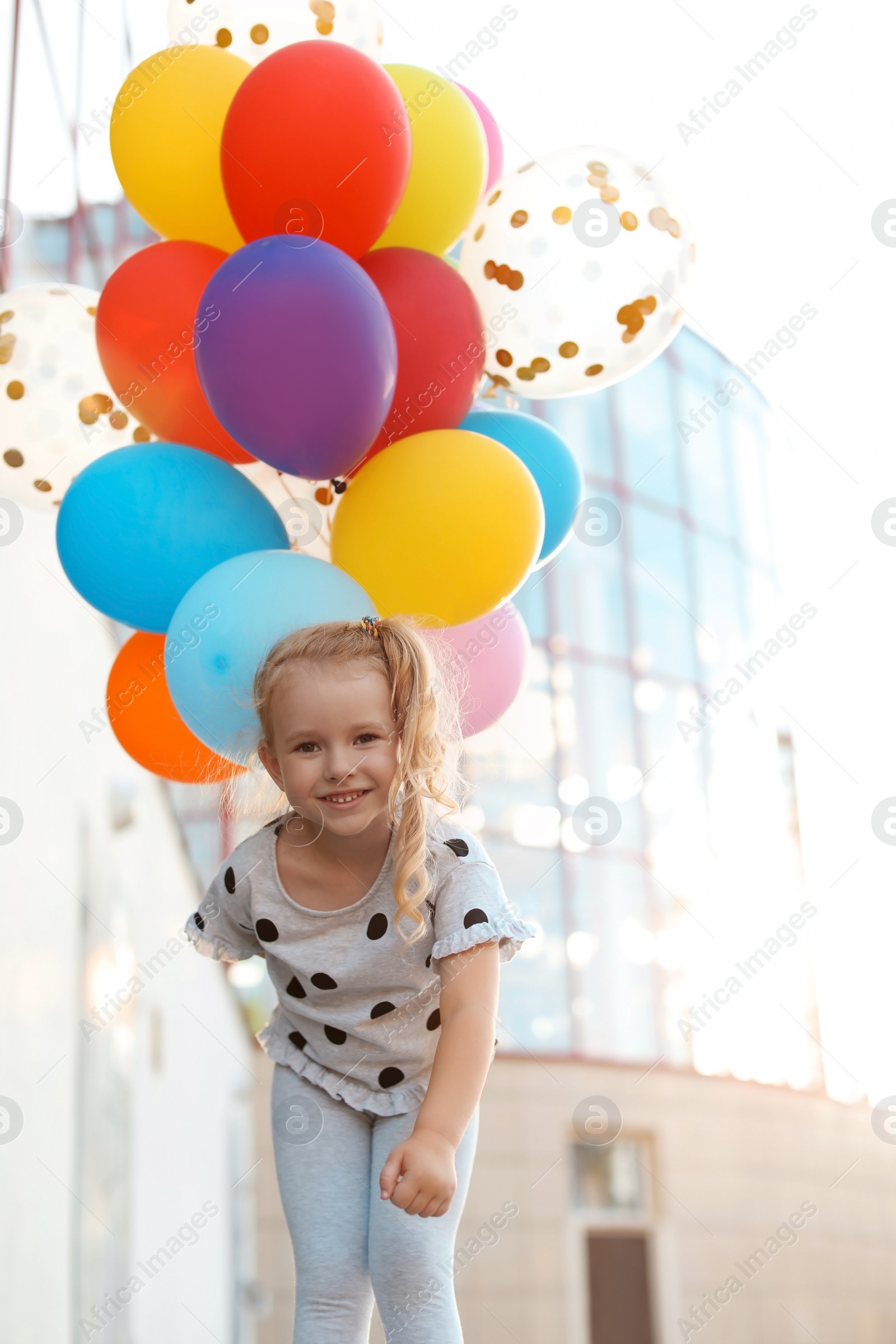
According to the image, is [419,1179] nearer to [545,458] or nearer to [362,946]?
[362,946]

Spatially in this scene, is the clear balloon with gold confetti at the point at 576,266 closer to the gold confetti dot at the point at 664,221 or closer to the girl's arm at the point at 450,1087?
the gold confetti dot at the point at 664,221

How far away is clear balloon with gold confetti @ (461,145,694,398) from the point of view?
1730 mm

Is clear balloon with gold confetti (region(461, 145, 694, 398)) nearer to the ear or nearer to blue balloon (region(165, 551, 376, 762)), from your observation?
blue balloon (region(165, 551, 376, 762))

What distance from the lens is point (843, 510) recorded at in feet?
26.3

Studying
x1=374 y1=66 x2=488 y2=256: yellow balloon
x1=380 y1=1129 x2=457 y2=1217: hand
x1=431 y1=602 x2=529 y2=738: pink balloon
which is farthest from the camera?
x1=374 y1=66 x2=488 y2=256: yellow balloon

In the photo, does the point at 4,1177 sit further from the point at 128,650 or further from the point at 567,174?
the point at 567,174

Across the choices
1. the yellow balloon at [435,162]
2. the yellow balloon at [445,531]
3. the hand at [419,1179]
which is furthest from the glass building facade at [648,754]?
the hand at [419,1179]

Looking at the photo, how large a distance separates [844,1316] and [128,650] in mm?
9333

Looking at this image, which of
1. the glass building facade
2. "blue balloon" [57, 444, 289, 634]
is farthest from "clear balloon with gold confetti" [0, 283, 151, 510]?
the glass building facade

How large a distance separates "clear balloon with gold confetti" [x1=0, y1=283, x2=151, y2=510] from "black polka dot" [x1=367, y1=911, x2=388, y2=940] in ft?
3.26

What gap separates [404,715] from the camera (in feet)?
4.02

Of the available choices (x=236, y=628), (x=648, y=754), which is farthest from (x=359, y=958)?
(x=648, y=754)

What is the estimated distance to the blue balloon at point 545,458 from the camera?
177 cm

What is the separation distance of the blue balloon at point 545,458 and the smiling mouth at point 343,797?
0.67m
